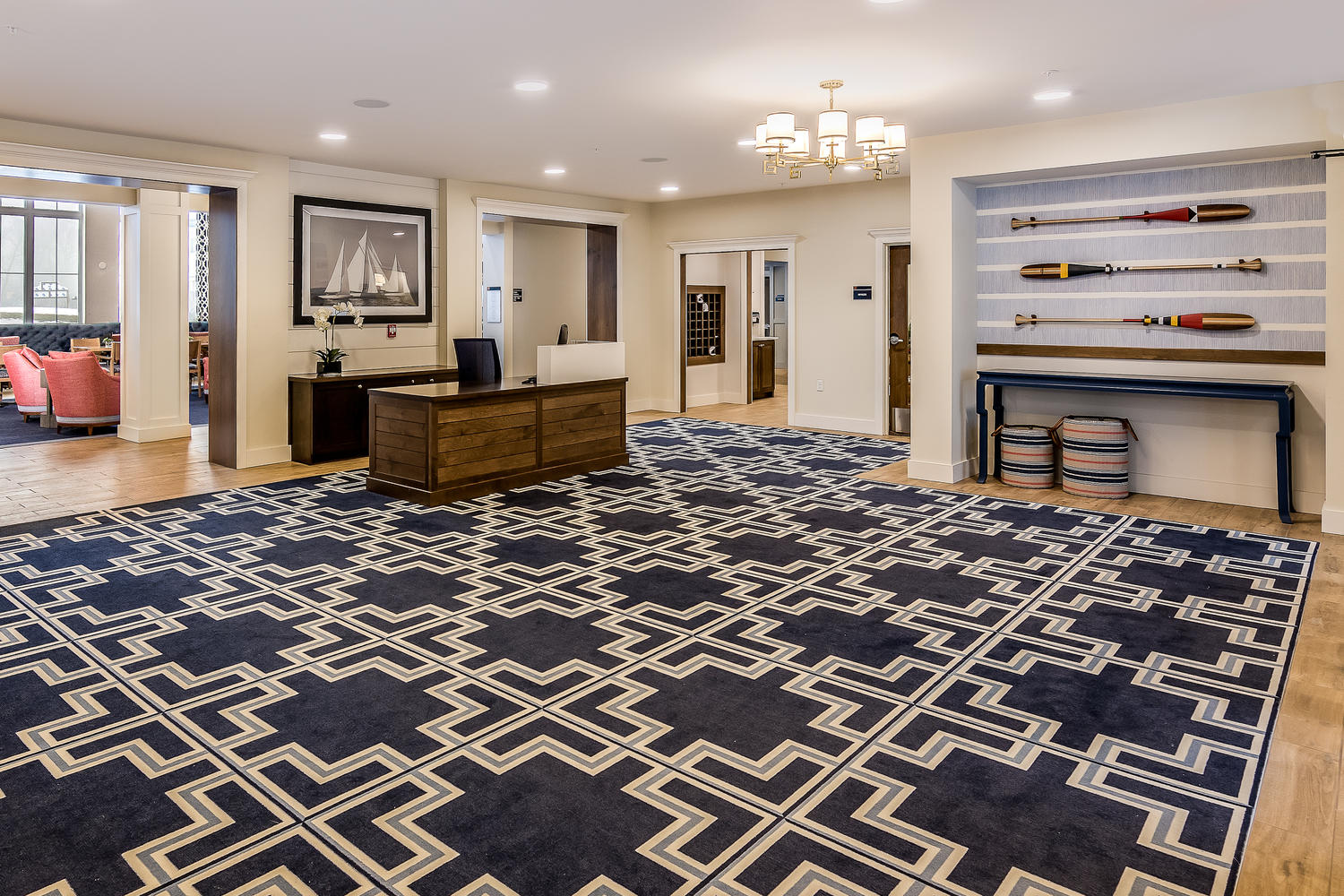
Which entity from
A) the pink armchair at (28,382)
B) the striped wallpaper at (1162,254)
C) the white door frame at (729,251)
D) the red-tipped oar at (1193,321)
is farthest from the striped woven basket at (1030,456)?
the pink armchair at (28,382)

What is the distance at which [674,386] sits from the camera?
443 inches

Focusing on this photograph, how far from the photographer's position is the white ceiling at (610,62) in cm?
397

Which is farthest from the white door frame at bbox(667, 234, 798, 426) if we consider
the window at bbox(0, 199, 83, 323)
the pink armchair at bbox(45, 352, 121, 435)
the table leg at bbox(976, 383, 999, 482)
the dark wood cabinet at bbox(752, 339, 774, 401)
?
the window at bbox(0, 199, 83, 323)

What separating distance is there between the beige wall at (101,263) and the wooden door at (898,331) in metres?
12.2

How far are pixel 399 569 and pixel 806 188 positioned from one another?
22.4ft

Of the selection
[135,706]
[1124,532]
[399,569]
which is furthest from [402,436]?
[1124,532]

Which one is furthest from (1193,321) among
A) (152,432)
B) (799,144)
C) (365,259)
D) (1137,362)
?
(152,432)

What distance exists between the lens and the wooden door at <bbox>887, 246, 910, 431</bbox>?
924 cm

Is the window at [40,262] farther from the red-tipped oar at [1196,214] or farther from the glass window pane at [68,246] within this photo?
the red-tipped oar at [1196,214]

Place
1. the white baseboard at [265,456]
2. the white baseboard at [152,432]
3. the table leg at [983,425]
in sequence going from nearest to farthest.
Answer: the table leg at [983,425]
the white baseboard at [265,456]
the white baseboard at [152,432]

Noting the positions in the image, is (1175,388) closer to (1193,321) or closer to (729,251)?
(1193,321)

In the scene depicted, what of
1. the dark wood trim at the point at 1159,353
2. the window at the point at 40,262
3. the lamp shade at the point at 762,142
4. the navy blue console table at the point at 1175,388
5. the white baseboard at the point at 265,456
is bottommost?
the white baseboard at the point at 265,456

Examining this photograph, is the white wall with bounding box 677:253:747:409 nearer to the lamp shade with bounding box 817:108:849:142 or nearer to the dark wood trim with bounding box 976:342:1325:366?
the dark wood trim with bounding box 976:342:1325:366

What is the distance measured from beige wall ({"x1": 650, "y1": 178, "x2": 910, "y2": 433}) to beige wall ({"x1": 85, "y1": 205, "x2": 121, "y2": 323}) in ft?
34.0
